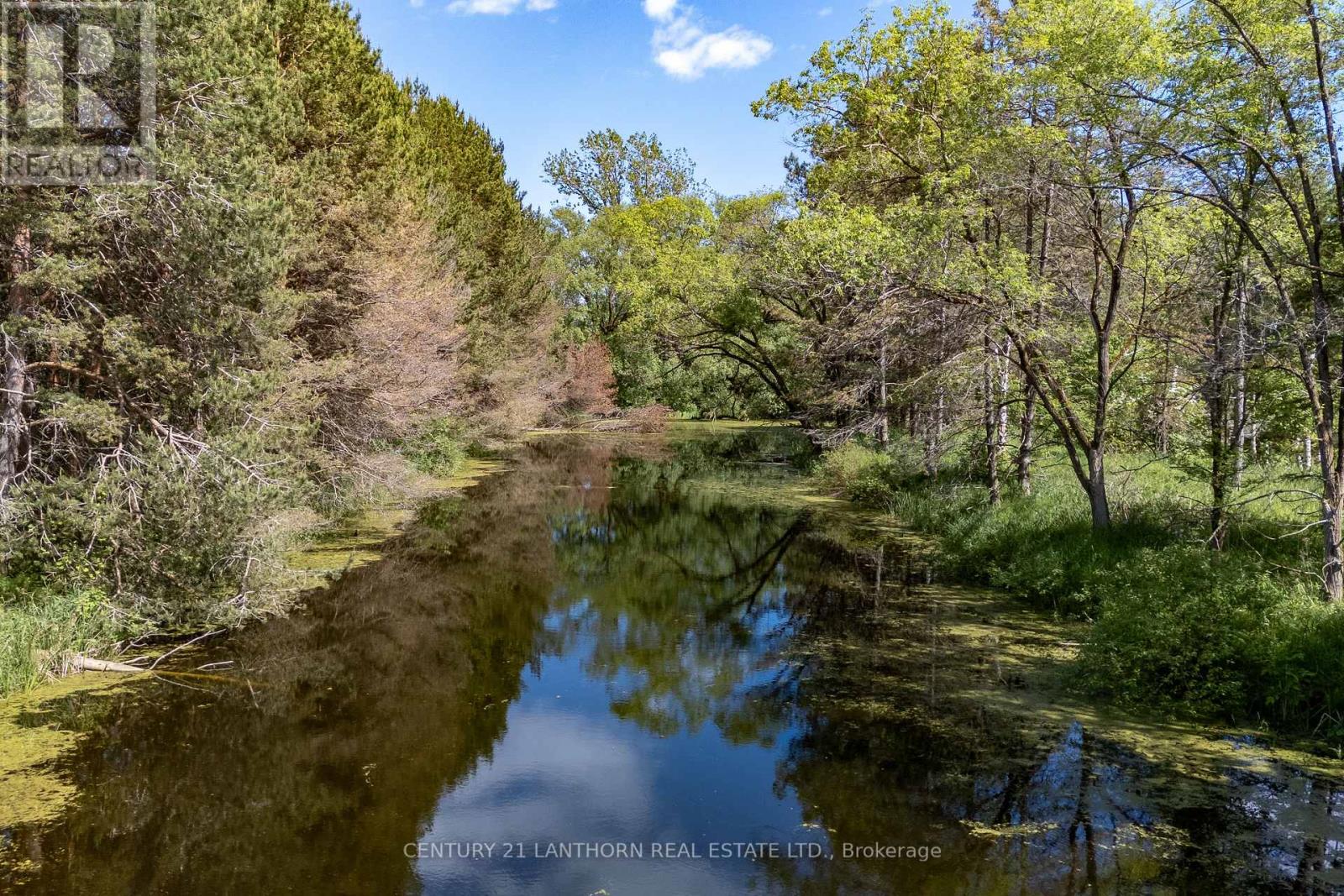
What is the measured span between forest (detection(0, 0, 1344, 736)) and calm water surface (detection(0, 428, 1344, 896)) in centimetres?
126

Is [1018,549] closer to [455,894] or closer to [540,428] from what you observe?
[455,894]

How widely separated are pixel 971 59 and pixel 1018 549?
8.07 metres

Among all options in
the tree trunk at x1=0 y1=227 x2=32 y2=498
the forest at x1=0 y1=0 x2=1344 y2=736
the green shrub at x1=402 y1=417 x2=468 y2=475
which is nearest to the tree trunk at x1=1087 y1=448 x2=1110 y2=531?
the forest at x1=0 y1=0 x2=1344 y2=736

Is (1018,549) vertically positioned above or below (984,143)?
below

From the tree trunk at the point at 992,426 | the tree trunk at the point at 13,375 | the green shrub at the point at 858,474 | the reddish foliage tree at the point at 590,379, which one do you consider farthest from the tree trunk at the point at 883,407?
the reddish foliage tree at the point at 590,379

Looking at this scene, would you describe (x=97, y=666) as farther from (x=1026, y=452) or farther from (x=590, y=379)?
(x=590, y=379)

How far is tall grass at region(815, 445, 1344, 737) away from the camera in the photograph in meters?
8.36

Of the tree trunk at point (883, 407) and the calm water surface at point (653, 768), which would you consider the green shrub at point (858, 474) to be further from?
the calm water surface at point (653, 768)

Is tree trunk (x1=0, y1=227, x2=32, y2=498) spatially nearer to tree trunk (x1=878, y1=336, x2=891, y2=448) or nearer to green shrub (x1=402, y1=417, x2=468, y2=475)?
green shrub (x1=402, y1=417, x2=468, y2=475)

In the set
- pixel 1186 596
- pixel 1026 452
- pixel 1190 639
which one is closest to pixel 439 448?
pixel 1026 452

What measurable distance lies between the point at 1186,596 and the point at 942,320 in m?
5.57

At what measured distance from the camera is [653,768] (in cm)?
827

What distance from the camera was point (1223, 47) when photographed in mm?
9859

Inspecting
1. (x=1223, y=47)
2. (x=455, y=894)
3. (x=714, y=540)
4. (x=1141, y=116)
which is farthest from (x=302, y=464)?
(x=1223, y=47)
